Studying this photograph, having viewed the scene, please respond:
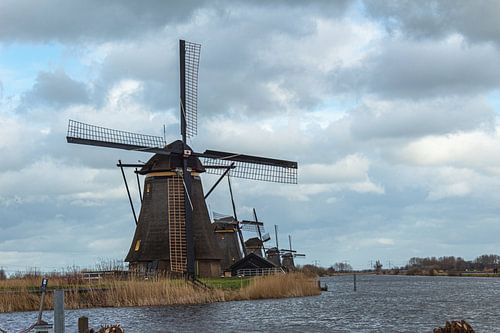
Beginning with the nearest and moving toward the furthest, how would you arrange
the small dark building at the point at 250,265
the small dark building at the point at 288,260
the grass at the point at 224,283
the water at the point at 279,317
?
the water at the point at 279,317 < the grass at the point at 224,283 < the small dark building at the point at 250,265 < the small dark building at the point at 288,260

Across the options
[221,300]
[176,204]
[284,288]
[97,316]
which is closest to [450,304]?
[284,288]

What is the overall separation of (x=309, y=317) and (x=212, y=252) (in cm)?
1318

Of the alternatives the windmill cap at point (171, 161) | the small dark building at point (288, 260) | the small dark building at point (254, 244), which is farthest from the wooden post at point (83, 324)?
the small dark building at point (288, 260)

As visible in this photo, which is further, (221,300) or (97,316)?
(221,300)

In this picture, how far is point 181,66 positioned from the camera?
42.0 meters

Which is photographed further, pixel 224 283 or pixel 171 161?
pixel 171 161

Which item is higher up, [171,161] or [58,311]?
[171,161]

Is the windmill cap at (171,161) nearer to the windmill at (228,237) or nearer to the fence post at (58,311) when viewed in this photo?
the windmill at (228,237)

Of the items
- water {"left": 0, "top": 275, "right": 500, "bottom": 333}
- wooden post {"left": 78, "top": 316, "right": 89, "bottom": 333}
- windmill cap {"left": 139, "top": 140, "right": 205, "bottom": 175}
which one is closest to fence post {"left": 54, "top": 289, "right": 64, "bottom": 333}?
wooden post {"left": 78, "top": 316, "right": 89, "bottom": 333}

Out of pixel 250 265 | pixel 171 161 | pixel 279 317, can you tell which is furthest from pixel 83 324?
pixel 250 265

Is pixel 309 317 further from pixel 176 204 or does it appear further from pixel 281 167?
pixel 281 167

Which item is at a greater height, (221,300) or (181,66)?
(181,66)

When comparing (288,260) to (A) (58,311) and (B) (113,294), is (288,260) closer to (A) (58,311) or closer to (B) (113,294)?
(B) (113,294)

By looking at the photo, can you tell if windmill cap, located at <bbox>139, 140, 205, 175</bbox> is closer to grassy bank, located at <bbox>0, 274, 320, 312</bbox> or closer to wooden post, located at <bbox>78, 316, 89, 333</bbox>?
grassy bank, located at <bbox>0, 274, 320, 312</bbox>
